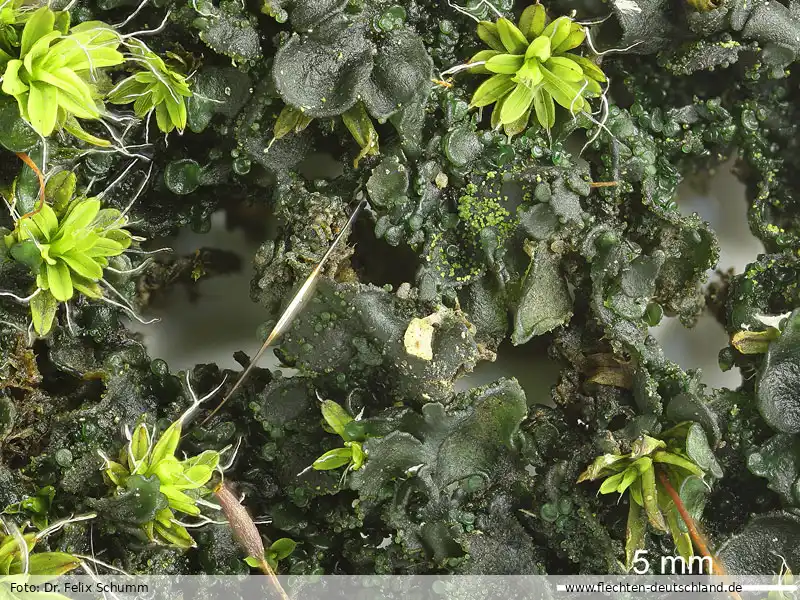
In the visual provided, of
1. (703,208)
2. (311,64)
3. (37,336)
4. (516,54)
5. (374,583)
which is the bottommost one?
(374,583)

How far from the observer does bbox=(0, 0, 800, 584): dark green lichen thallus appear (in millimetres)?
1334

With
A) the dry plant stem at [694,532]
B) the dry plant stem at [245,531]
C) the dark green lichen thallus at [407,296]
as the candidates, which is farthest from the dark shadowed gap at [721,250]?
the dry plant stem at [245,531]

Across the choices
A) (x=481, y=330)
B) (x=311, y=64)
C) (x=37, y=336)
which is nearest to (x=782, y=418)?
(x=481, y=330)

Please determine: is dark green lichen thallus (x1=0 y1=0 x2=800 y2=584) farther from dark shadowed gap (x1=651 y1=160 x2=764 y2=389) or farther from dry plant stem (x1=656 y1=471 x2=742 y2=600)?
dark shadowed gap (x1=651 y1=160 x2=764 y2=389)

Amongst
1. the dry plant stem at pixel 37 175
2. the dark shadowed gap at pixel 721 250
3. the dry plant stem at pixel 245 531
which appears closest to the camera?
the dry plant stem at pixel 37 175

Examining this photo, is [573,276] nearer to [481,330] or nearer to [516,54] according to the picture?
[481,330]

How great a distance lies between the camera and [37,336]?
1373mm

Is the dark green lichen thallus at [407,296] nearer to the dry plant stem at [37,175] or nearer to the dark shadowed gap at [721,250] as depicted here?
the dry plant stem at [37,175]

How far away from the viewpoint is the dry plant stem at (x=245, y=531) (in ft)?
4.64

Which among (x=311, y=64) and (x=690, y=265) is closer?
(x=311, y=64)

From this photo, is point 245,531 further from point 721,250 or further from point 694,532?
point 721,250

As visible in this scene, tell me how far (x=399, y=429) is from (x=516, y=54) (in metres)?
0.70

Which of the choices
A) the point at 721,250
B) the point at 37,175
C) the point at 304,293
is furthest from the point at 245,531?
the point at 721,250

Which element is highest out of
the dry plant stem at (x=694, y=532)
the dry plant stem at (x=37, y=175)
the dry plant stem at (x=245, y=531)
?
the dry plant stem at (x=37, y=175)
